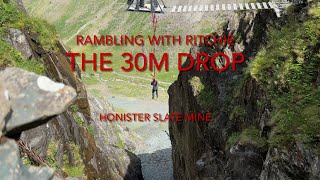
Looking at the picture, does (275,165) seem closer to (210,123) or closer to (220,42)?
(210,123)

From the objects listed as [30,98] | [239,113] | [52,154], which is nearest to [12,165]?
[30,98]

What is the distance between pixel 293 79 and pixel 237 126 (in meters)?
5.91

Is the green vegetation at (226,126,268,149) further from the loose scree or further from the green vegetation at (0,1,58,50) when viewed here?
the loose scree

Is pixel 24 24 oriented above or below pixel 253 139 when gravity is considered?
above

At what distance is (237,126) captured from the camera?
1883cm

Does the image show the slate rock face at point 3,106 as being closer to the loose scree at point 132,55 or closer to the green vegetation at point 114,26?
the loose scree at point 132,55

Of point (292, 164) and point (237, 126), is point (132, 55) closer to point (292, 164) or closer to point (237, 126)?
point (237, 126)

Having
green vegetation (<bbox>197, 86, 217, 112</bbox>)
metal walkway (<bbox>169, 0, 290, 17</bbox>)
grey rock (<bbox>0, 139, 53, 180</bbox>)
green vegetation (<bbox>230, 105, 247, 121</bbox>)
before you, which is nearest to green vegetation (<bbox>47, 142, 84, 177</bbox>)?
green vegetation (<bbox>230, 105, 247, 121</bbox>)

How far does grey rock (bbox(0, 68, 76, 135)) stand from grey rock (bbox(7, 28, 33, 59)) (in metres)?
15.8

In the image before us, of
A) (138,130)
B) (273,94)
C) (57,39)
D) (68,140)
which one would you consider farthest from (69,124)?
(138,130)

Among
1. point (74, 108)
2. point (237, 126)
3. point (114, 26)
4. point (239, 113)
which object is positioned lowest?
point (114, 26)

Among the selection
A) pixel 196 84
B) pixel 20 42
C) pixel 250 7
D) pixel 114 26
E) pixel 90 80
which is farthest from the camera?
pixel 114 26

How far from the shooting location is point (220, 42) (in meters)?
27.5

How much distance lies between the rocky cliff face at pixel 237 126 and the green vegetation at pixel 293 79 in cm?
15
